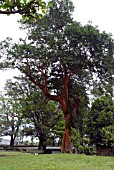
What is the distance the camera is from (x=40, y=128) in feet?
66.9

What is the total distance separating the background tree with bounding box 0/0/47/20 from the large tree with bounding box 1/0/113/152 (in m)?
10.2

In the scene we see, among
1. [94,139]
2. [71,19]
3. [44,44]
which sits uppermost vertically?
[71,19]

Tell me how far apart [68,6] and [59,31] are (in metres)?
1.86

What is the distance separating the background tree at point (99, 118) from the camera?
13758mm

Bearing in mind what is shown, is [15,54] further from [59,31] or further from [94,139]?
[94,139]

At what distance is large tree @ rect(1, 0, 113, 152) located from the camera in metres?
12.4

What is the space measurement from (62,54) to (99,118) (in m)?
4.31

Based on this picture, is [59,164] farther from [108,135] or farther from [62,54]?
[62,54]

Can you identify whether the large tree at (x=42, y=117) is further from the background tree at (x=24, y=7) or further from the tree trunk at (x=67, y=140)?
the background tree at (x=24, y=7)

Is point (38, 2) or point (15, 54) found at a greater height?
point (15, 54)

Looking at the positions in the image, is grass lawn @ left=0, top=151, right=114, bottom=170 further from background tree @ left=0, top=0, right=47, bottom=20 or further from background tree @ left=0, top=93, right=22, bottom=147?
background tree @ left=0, top=93, right=22, bottom=147

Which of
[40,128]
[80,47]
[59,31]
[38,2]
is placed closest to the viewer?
[38,2]

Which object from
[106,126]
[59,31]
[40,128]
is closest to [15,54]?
[59,31]

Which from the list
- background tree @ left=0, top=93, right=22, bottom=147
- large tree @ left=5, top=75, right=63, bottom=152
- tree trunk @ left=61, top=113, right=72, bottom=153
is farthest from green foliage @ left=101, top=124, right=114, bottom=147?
background tree @ left=0, top=93, right=22, bottom=147
